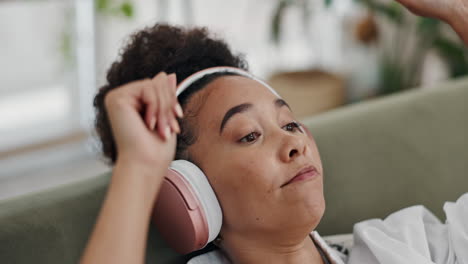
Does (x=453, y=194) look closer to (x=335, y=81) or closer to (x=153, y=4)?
(x=335, y=81)

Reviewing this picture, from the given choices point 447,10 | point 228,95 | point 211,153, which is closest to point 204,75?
point 228,95

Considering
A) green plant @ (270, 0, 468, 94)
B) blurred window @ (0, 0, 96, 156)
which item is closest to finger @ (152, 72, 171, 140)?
blurred window @ (0, 0, 96, 156)

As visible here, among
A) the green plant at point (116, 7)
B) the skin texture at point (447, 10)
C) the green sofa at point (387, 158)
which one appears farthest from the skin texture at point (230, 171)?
the green plant at point (116, 7)

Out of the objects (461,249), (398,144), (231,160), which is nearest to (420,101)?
(398,144)

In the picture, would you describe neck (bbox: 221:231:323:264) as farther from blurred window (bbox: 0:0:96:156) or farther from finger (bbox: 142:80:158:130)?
A: blurred window (bbox: 0:0:96:156)

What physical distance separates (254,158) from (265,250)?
0.20 metres

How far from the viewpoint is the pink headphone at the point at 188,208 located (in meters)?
1.21

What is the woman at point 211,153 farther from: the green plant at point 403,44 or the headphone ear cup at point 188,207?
the green plant at point 403,44

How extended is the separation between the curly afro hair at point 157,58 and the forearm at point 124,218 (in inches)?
16.6

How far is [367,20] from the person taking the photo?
4.34 meters

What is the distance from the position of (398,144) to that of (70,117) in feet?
8.54

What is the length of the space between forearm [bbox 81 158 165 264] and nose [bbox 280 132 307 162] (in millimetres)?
280

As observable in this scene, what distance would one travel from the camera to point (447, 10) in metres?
1.48

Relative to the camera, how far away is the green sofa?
5.71 feet
